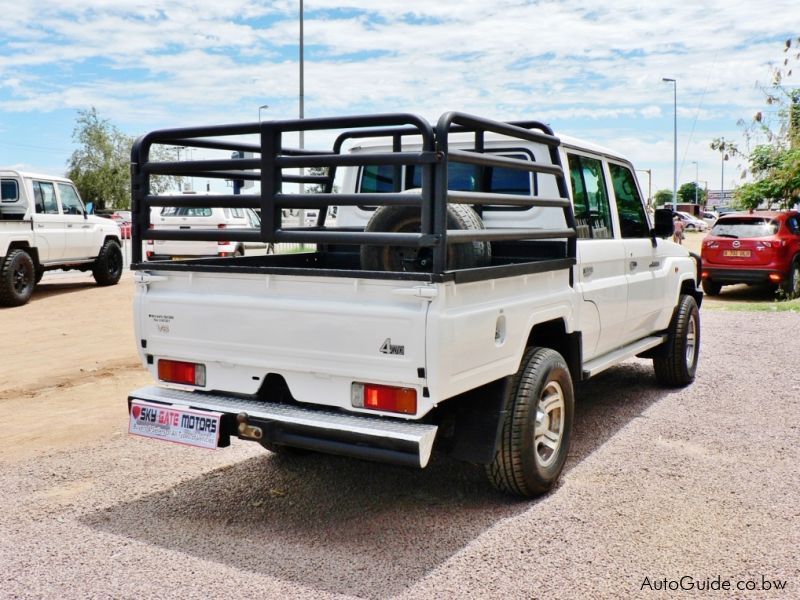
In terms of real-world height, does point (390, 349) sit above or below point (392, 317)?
below

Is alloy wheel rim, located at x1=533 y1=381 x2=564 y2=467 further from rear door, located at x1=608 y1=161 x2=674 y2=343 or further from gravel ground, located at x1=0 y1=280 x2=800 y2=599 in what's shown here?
rear door, located at x1=608 y1=161 x2=674 y2=343

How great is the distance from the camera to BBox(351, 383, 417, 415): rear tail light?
149 inches

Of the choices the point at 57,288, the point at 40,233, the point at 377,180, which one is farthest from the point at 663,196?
the point at 377,180

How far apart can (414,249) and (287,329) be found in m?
1.04

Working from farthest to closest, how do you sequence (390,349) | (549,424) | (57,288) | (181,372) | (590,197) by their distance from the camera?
(57,288), (590,197), (549,424), (181,372), (390,349)

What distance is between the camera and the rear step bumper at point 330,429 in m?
3.70

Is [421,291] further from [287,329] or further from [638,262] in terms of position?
[638,262]

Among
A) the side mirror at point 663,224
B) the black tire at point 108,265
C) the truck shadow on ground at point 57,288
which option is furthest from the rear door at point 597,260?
the black tire at point 108,265

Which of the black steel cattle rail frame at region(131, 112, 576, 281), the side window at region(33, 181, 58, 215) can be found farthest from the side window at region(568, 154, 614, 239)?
the side window at region(33, 181, 58, 215)

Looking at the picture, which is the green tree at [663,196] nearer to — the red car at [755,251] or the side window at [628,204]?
the red car at [755,251]

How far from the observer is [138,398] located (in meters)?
4.39

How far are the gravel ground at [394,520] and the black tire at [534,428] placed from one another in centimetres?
17

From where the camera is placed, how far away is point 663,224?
6.69 meters

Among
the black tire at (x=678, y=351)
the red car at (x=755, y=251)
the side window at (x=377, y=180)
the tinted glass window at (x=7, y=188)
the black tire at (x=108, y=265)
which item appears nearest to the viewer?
the side window at (x=377, y=180)
